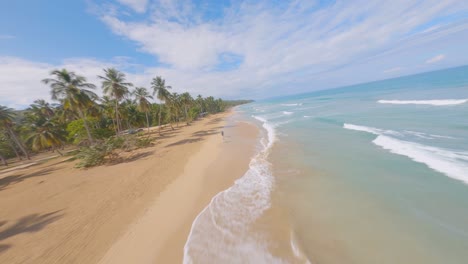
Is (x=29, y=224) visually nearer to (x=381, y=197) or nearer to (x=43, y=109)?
(x=381, y=197)

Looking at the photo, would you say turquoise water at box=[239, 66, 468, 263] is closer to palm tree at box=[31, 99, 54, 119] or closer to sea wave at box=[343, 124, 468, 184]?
sea wave at box=[343, 124, 468, 184]

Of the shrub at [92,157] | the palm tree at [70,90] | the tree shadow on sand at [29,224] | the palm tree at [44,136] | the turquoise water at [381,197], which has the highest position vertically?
the palm tree at [70,90]

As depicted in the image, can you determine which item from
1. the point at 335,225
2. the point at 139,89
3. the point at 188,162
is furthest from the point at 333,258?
the point at 139,89

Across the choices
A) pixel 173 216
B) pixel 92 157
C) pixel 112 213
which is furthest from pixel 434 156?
pixel 92 157

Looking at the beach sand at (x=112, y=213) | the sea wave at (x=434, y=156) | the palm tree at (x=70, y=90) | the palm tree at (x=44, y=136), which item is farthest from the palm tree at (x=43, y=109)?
the sea wave at (x=434, y=156)

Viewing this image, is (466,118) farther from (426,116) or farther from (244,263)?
(244,263)

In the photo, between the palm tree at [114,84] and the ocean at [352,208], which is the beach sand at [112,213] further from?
the palm tree at [114,84]
